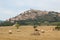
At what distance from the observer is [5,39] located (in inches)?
1247

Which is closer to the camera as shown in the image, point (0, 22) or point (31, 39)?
point (31, 39)

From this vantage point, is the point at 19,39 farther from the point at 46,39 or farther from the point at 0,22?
the point at 0,22

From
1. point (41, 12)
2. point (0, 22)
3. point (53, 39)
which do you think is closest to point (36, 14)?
point (41, 12)

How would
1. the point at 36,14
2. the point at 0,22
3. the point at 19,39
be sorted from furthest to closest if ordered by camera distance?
the point at 36,14 → the point at 0,22 → the point at 19,39

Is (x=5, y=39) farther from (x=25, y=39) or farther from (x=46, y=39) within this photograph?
(x=46, y=39)

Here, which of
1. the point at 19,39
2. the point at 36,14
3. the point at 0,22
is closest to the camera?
the point at 19,39

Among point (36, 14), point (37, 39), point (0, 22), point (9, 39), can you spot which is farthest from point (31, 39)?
point (36, 14)

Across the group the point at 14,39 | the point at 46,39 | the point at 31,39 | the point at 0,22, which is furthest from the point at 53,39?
the point at 0,22

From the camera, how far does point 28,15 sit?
590 feet

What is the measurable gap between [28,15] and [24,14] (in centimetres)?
646

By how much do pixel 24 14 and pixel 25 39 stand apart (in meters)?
154

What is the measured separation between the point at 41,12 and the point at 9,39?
147113 millimetres

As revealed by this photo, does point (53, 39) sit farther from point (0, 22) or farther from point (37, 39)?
point (0, 22)

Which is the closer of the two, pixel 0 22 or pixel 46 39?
pixel 46 39
